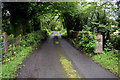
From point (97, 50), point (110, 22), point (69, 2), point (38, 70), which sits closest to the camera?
point (38, 70)

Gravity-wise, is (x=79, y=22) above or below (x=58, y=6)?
below

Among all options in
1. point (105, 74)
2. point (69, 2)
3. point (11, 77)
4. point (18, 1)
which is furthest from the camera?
point (69, 2)

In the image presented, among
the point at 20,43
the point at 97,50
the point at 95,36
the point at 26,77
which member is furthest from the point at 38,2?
the point at 26,77

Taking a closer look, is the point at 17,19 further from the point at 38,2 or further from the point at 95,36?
the point at 95,36

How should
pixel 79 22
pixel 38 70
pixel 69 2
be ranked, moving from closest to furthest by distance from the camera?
pixel 38 70 → pixel 69 2 → pixel 79 22

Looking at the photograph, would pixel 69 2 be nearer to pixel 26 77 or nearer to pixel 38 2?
pixel 38 2

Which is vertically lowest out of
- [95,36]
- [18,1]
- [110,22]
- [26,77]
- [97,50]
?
[26,77]

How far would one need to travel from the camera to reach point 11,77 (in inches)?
163

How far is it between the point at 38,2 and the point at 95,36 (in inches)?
302

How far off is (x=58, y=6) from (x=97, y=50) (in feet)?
23.1

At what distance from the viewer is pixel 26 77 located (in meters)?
4.30

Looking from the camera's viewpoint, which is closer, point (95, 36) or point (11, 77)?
point (11, 77)

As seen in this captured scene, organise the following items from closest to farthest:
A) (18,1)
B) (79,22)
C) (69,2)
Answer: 1. (18,1)
2. (69,2)
3. (79,22)

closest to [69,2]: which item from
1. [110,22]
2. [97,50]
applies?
[110,22]
